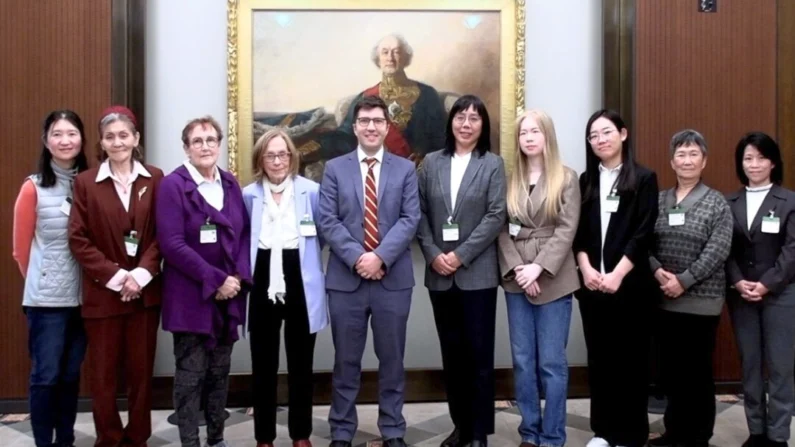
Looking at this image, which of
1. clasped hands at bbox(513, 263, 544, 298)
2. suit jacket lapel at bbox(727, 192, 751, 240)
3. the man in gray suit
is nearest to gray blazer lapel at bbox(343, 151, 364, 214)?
the man in gray suit

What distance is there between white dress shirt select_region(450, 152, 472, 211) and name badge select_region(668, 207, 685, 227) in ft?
3.45

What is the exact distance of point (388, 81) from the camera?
4.44 meters

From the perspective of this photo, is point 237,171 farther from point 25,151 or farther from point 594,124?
point 594,124

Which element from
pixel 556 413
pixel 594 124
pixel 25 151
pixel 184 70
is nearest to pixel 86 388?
pixel 25 151

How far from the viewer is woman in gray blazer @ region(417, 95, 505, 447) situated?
3.45 meters

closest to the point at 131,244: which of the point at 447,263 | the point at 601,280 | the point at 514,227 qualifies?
the point at 447,263

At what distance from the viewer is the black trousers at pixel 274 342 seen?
11.3ft

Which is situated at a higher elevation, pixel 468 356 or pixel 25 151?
pixel 25 151

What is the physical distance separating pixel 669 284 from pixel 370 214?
4.97ft

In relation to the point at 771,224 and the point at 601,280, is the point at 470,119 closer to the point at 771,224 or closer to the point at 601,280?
the point at 601,280

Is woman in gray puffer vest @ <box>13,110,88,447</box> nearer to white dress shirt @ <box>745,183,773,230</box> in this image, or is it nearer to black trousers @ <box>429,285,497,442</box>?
black trousers @ <box>429,285,497,442</box>

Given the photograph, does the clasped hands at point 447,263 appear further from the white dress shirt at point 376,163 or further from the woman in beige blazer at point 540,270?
the white dress shirt at point 376,163

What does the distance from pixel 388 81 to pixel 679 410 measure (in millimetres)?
2511

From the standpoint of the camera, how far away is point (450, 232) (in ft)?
11.3
